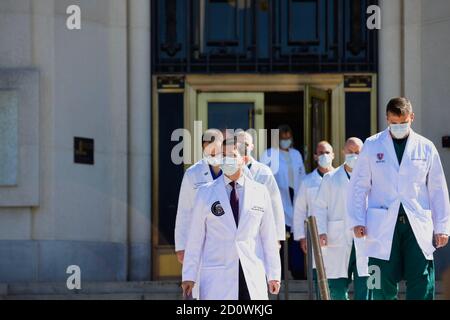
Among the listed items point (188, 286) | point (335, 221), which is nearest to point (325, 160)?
point (335, 221)

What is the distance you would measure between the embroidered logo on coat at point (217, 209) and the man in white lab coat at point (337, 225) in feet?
12.2

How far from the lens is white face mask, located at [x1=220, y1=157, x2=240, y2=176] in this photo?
13.8 meters

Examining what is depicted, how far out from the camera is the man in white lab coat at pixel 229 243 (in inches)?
536

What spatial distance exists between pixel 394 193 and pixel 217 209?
168cm

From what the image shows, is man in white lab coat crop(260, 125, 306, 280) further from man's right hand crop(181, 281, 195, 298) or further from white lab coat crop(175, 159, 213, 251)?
man's right hand crop(181, 281, 195, 298)

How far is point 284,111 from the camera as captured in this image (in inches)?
938

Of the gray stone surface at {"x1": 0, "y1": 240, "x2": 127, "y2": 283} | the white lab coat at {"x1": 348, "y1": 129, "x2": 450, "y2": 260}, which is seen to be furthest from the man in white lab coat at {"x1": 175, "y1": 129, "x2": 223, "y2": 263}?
the gray stone surface at {"x1": 0, "y1": 240, "x2": 127, "y2": 283}

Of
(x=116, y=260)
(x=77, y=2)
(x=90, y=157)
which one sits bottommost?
(x=116, y=260)

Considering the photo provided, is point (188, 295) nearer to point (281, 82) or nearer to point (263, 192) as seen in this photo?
point (263, 192)

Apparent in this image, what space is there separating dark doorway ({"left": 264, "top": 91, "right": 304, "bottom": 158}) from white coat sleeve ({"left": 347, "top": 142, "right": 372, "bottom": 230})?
855 centimetres

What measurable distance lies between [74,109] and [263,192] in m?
7.97

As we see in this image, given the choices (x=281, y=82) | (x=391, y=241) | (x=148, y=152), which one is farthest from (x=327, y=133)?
(x=391, y=241)

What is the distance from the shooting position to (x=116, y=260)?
21.8 m

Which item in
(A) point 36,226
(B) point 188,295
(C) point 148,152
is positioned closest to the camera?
(B) point 188,295
